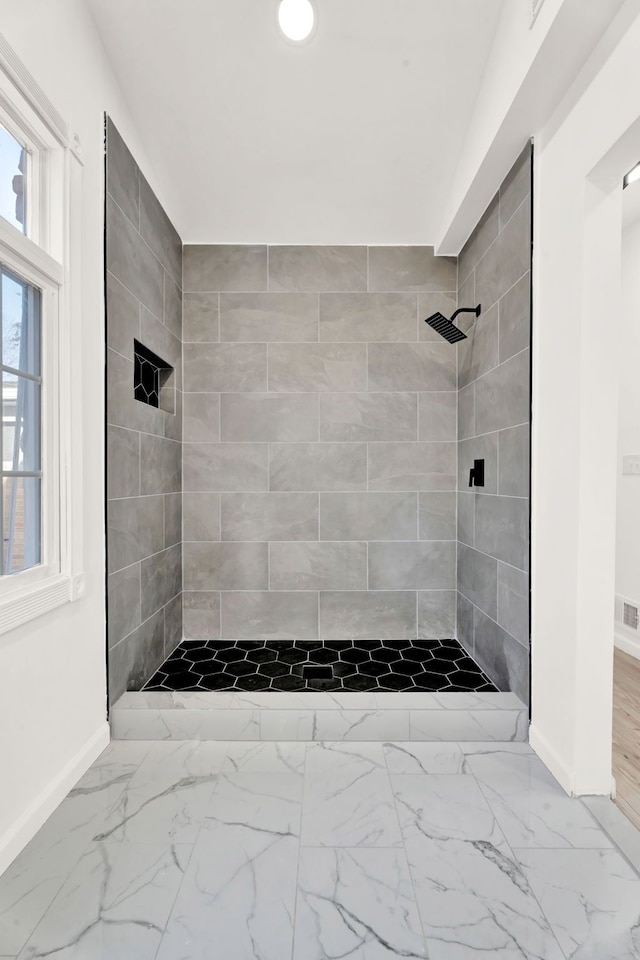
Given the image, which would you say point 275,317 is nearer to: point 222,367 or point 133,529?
point 222,367

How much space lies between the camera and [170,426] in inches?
112

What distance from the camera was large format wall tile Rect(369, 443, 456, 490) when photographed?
3.08 meters

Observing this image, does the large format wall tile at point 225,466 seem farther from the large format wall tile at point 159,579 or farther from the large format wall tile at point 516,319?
the large format wall tile at point 516,319

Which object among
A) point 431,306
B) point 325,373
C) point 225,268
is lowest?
point 325,373

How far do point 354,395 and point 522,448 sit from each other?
1193 millimetres

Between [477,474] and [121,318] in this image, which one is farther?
[477,474]

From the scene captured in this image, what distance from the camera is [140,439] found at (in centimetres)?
240

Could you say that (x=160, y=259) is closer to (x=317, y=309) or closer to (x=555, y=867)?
(x=317, y=309)

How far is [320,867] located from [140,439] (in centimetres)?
179

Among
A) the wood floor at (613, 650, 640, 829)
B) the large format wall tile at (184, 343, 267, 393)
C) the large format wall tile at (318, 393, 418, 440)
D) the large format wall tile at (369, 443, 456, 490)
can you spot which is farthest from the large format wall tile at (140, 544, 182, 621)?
the wood floor at (613, 650, 640, 829)

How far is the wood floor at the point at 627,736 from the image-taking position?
5.70 ft

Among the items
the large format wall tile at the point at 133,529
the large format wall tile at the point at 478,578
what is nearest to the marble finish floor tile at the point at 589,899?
the large format wall tile at the point at 478,578

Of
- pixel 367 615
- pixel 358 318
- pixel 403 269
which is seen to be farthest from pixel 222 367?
pixel 367 615

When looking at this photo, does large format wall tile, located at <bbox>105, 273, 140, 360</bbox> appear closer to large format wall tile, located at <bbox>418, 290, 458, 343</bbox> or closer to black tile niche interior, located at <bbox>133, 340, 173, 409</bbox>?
black tile niche interior, located at <bbox>133, 340, 173, 409</bbox>
